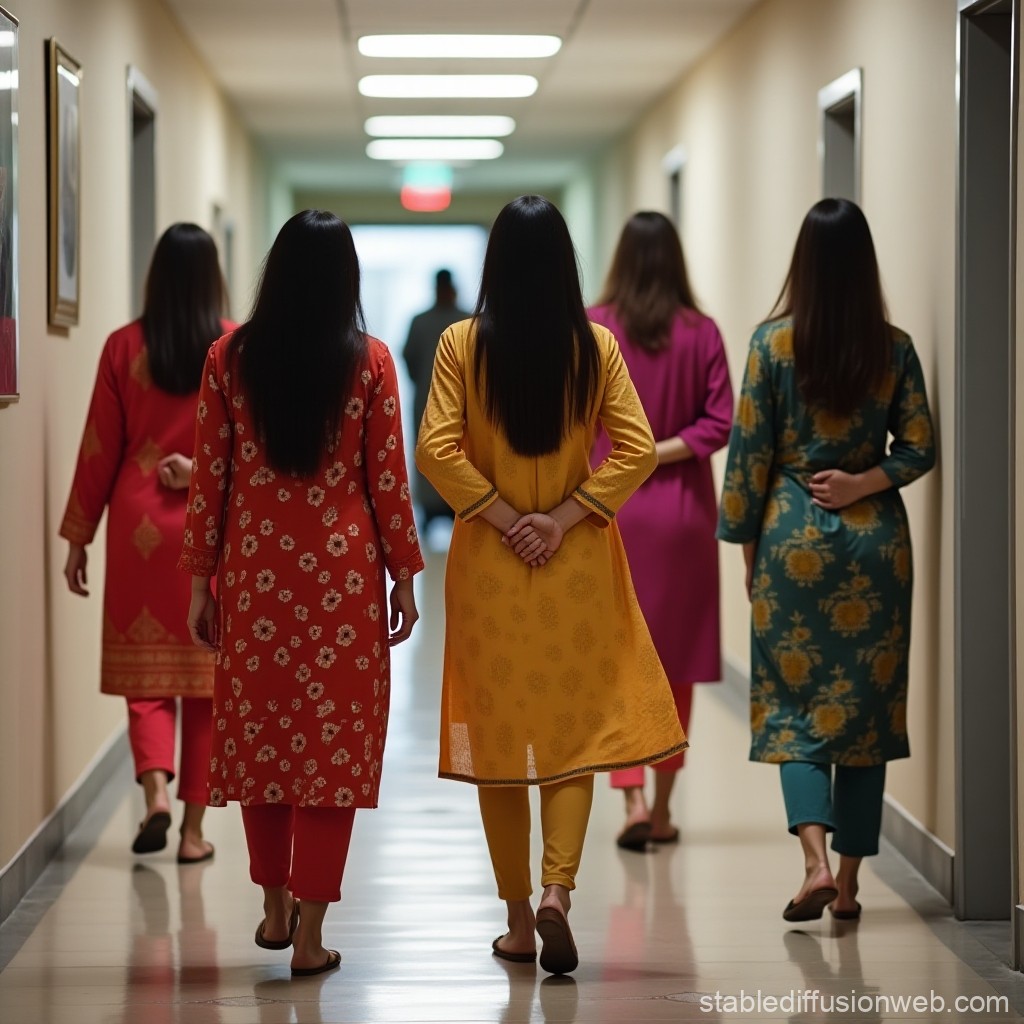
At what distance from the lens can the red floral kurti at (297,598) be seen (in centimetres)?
311

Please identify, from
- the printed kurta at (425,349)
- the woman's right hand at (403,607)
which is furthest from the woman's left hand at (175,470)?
the printed kurta at (425,349)

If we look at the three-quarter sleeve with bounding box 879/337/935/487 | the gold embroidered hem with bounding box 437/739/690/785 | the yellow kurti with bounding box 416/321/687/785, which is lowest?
the gold embroidered hem with bounding box 437/739/690/785

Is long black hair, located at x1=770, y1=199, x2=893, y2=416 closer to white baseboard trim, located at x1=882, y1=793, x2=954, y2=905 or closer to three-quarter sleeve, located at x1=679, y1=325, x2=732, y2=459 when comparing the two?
three-quarter sleeve, located at x1=679, y1=325, x2=732, y2=459

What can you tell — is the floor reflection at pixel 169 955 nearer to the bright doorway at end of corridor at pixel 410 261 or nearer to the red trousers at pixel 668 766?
the red trousers at pixel 668 766

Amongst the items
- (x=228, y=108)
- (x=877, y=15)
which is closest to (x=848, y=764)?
(x=877, y=15)

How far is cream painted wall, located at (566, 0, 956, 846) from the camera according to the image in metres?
3.95

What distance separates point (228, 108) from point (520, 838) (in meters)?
7.17

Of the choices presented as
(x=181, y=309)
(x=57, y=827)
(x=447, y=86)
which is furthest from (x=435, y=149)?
(x=57, y=827)

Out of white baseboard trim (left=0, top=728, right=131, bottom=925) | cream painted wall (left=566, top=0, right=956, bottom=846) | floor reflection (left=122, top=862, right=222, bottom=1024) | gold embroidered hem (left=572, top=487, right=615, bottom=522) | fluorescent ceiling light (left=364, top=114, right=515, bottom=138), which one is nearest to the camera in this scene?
floor reflection (left=122, top=862, right=222, bottom=1024)


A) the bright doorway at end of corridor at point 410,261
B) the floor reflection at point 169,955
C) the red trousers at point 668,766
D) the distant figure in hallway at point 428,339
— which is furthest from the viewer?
the bright doorway at end of corridor at point 410,261

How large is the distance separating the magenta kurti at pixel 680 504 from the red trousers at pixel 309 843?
56.2 inches

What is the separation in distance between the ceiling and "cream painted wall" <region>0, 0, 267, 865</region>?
77 centimetres

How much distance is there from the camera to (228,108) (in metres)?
9.57

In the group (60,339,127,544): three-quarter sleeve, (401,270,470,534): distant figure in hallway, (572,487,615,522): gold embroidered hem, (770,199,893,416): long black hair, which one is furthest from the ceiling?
(572,487,615,522): gold embroidered hem
